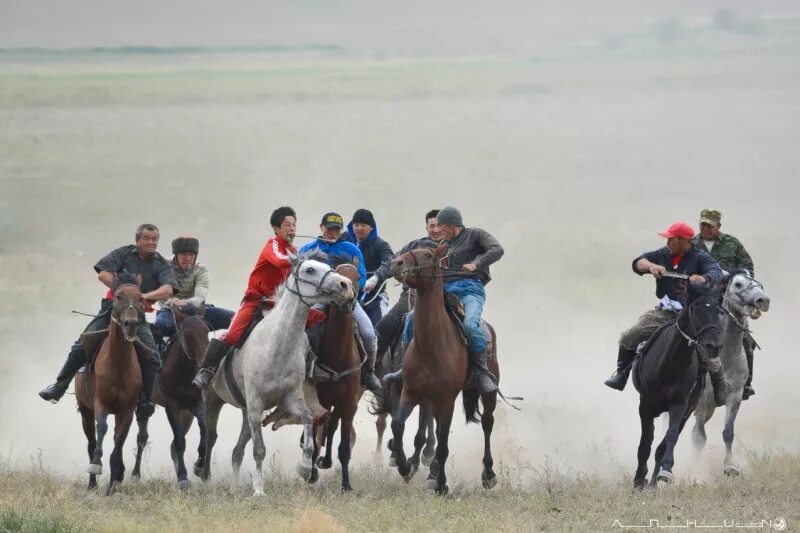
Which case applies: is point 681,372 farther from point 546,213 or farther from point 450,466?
point 546,213

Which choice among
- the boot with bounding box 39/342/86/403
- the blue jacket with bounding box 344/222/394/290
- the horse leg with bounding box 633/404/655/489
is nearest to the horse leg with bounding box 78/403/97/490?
the boot with bounding box 39/342/86/403

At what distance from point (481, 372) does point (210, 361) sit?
2935 mm

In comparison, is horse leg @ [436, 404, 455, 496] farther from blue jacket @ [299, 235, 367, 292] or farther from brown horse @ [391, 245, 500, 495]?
blue jacket @ [299, 235, 367, 292]

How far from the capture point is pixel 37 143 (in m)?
52.7

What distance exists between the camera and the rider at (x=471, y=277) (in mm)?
15922

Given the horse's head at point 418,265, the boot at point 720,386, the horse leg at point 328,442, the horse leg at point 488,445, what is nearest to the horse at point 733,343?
the boot at point 720,386

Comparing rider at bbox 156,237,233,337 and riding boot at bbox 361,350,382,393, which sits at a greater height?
rider at bbox 156,237,233,337

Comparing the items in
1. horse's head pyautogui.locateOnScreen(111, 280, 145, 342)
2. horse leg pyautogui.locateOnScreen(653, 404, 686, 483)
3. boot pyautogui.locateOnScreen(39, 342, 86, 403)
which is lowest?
horse leg pyautogui.locateOnScreen(653, 404, 686, 483)

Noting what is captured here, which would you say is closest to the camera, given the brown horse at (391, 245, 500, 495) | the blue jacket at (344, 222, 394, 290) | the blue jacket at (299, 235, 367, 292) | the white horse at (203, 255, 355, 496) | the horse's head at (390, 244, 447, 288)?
the white horse at (203, 255, 355, 496)

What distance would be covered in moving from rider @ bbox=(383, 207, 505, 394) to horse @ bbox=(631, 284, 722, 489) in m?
1.71

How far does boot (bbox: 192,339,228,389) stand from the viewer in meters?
15.6

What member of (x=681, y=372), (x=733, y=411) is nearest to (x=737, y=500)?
(x=681, y=372)

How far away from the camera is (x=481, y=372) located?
16.1m

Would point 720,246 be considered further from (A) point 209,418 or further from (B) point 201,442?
(B) point 201,442
